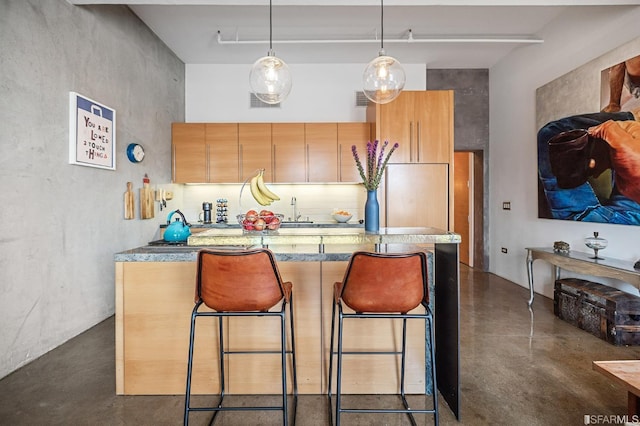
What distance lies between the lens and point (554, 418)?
1845 millimetres

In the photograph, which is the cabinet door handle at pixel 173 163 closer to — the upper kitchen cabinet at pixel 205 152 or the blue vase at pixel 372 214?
the upper kitchen cabinet at pixel 205 152

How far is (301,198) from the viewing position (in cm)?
518

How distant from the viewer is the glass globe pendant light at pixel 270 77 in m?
2.40

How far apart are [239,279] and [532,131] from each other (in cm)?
471

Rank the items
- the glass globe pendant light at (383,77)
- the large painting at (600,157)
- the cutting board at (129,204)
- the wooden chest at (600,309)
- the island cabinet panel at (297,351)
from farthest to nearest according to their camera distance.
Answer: the cutting board at (129,204)
the large painting at (600,157)
the wooden chest at (600,309)
the glass globe pendant light at (383,77)
the island cabinet panel at (297,351)

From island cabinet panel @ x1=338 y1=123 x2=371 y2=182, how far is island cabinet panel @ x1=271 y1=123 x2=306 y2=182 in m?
0.56

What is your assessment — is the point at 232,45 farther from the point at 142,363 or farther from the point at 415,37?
the point at 142,363

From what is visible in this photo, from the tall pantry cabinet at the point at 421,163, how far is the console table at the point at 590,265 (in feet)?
3.70

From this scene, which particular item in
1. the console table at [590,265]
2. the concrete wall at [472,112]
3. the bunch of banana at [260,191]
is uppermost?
the concrete wall at [472,112]

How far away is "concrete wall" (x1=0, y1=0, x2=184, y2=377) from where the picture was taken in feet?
7.71

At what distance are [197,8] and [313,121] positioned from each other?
2.14 metres

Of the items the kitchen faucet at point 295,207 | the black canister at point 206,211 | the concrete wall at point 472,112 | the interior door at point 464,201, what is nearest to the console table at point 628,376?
the kitchen faucet at point 295,207

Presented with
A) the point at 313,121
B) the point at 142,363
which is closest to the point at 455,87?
the point at 313,121

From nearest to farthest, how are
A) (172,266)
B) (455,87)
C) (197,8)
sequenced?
(172,266) < (197,8) < (455,87)
